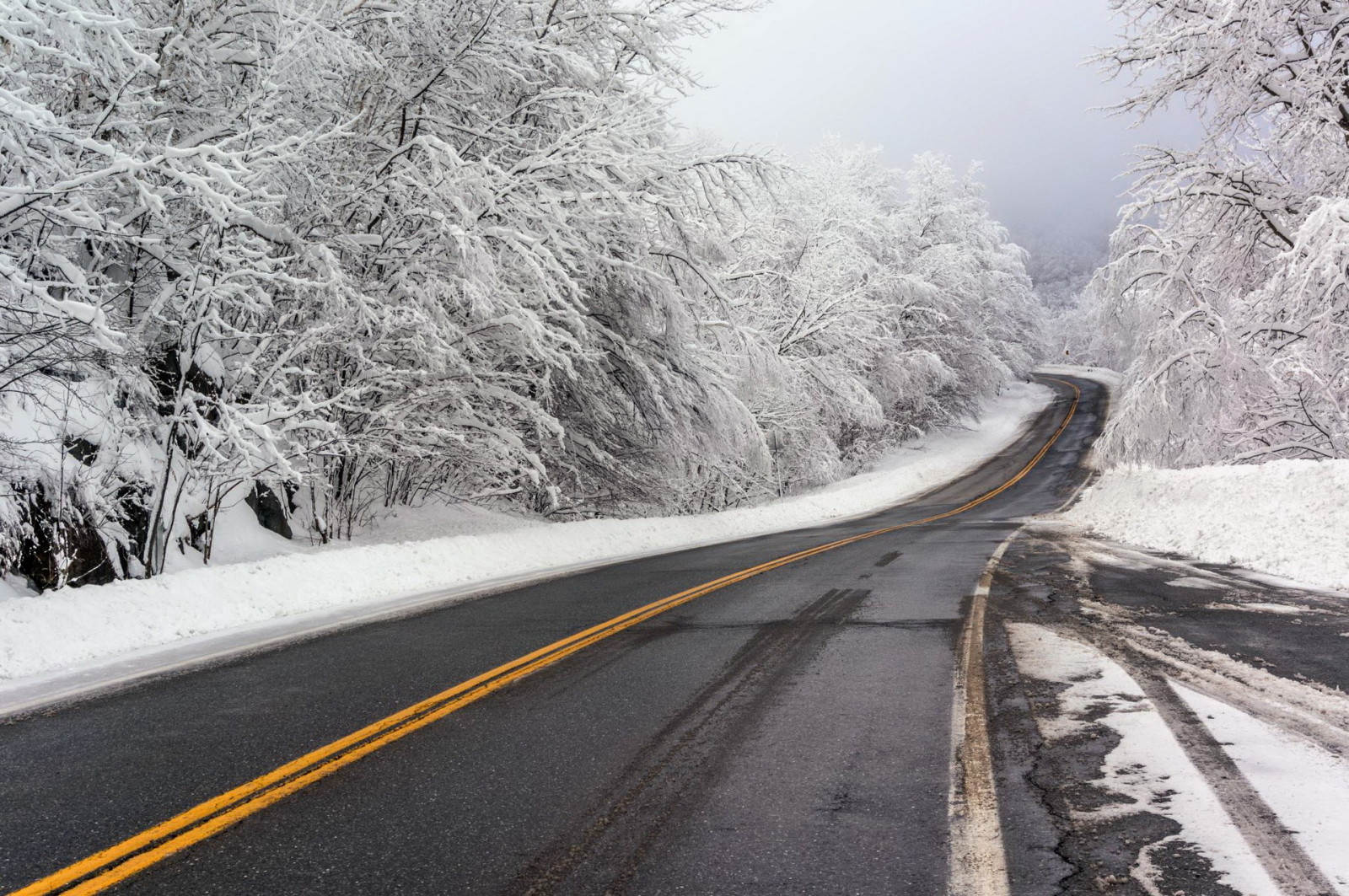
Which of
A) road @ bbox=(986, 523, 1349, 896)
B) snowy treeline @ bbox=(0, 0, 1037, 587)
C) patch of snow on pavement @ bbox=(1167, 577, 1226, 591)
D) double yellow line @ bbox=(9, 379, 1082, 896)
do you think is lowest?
patch of snow on pavement @ bbox=(1167, 577, 1226, 591)

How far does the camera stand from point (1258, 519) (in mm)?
12414

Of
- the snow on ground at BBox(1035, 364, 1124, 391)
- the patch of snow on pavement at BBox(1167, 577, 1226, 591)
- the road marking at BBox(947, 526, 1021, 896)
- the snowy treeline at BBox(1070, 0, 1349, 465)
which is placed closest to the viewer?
the road marking at BBox(947, 526, 1021, 896)

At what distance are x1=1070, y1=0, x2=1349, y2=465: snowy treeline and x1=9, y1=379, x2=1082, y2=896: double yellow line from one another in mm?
13172

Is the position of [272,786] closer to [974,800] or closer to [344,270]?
[974,800]

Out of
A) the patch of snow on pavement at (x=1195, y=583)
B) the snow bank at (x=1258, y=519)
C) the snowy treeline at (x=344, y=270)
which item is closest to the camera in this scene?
the snowy treeline at (x=344, y=270)

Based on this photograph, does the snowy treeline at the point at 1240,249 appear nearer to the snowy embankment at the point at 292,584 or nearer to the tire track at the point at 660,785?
the snowy embankment at the point at 292,584

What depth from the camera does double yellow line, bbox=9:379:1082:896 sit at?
326 centimetres

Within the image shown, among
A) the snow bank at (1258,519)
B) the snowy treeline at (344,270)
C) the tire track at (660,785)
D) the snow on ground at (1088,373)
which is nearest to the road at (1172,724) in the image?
the snow bank at (1258,519)

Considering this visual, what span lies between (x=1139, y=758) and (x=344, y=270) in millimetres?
11181

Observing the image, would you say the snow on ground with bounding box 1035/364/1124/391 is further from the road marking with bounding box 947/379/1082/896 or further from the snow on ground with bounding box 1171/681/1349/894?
the snow on ground with bounding box 1171/681/1349/894

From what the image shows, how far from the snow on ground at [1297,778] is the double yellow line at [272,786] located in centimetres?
410

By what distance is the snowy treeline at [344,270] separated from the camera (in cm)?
857

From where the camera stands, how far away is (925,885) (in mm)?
3061

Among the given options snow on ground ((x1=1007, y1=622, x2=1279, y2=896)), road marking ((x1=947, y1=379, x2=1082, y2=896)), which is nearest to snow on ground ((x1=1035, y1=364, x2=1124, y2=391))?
snow on ground ((x1=1007, y1=622, x2=1279, y2=896))
